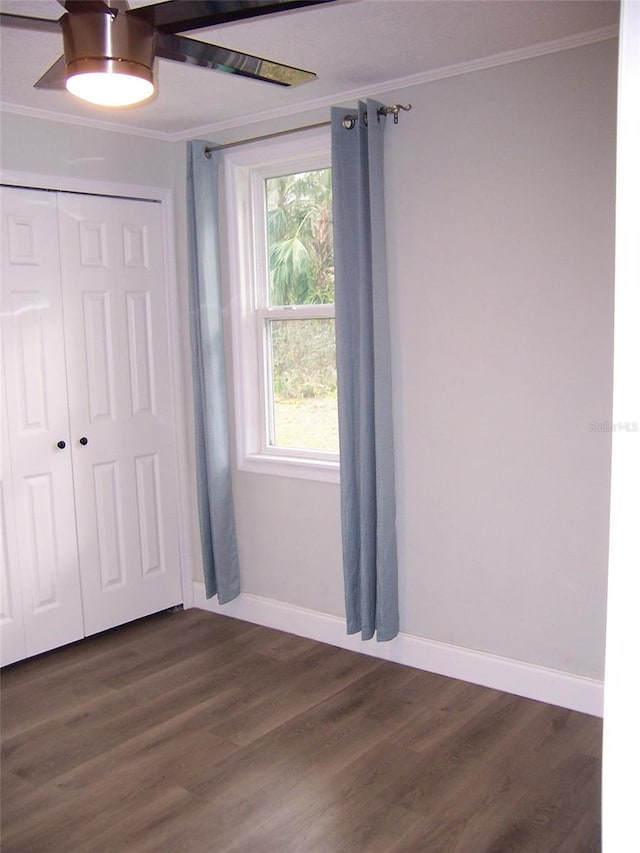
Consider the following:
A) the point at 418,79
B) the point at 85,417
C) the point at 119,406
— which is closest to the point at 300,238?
the point at 418,79

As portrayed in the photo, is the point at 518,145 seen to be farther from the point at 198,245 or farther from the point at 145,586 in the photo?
the point at 145,586

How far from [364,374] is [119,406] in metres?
1.33

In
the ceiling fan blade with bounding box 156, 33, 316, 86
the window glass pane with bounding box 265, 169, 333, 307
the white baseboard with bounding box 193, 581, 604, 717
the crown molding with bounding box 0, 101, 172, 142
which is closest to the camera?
the ceiling fan blade with bounding box 156, 33, 316, 86

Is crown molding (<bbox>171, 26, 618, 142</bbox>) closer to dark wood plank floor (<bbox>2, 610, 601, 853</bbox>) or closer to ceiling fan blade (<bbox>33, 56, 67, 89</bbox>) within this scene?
ceiling fan blade (<bbox>33, 56, 67, 89</bbox>)

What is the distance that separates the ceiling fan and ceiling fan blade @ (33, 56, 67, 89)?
0.55 feet

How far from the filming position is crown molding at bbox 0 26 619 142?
2783 millimetres

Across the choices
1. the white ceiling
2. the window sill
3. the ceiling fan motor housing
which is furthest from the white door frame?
the ceiling fan motor housing

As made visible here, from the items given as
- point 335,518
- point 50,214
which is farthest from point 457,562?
point 50,214

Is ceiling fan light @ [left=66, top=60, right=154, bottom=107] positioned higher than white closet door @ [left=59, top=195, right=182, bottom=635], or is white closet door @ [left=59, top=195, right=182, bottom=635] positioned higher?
ceiling fan light @ [left=66, top=60, right=154, bottom=107]

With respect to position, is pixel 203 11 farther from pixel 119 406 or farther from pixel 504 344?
pixel 119 406

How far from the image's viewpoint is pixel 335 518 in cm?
369

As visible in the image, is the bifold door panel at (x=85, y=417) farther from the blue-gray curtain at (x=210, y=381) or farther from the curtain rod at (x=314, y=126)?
the curtain rod at (x=314, y=126)

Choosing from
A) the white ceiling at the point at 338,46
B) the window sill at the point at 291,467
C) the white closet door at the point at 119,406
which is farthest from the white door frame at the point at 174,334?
the window sill at the point at 291,467

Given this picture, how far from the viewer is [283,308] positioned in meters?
3.83
